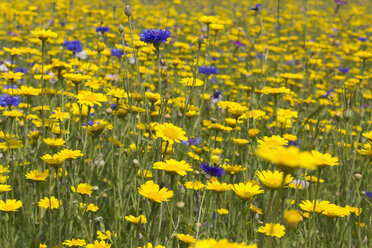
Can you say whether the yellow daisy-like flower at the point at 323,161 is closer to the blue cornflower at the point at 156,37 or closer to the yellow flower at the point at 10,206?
the blue cornflower at the point at 156,37

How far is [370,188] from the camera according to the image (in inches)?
96.0

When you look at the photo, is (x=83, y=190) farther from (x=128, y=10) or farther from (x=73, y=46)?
(x=73, y=46)

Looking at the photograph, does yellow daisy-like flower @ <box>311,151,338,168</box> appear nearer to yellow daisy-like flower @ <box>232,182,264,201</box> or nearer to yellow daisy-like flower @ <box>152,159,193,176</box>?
yellow daisy-like flower @ <box>232,182,264,201</box>

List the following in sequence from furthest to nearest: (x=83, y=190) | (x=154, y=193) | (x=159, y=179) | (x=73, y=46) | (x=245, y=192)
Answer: (x=73, y=46) → (x=83, y=190) → (x=159, y=179) → (x=245, y=192) → (x=154, y=193)

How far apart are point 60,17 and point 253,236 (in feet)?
18.9

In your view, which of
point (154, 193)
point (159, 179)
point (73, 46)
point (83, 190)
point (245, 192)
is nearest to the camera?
point (154, 193)

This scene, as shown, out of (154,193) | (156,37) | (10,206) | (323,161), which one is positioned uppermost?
(156,37)

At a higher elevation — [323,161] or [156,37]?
[156,37]

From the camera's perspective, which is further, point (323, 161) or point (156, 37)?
point (156, 37)

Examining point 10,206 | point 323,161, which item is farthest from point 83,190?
point 323,161

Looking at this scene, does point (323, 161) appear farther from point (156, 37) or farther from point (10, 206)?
point (10, 206)

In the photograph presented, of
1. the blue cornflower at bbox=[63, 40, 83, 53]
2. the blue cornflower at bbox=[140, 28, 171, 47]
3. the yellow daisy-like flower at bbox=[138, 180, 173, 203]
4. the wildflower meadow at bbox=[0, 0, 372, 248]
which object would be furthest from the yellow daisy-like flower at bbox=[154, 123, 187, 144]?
the blue cornflower at bbox=[63, 40, 83, 53]

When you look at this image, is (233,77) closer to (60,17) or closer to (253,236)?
(253,236)

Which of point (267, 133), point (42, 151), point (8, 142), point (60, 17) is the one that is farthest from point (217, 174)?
point (60, 17)
